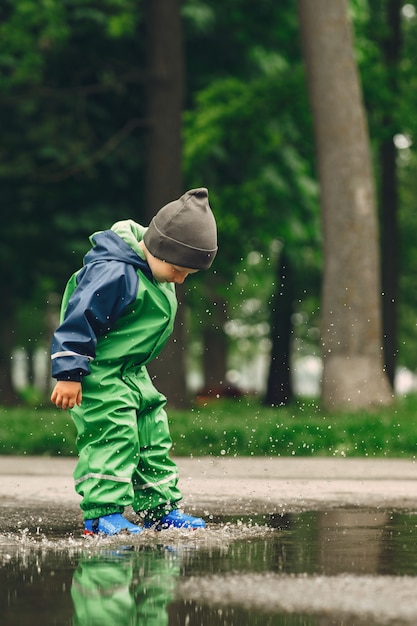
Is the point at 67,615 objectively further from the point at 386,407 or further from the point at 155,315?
the point at 386,407

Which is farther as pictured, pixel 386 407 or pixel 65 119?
pixel 65 119

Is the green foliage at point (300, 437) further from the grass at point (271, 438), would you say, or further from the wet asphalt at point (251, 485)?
the wet asphalt at point (251, 485)

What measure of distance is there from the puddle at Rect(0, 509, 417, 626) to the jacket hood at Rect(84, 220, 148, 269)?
1.26 metres

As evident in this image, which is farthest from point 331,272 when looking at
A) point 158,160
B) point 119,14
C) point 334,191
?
point 119,14

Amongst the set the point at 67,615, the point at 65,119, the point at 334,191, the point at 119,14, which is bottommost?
the point at 67,615

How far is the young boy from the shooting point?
6.30m

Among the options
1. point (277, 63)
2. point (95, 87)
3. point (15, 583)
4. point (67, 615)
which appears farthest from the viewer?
point (277, 63)

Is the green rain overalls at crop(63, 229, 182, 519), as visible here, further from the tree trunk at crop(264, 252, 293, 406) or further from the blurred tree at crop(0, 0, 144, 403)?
the tree trunk at crop(264, 252, 293, 406)

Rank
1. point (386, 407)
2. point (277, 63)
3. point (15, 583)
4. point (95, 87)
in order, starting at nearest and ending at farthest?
point (15, 583), point (386, 407), point (95, 87), point (277, 63)

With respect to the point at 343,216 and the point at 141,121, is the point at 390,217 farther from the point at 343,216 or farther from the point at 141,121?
the point at 343,216

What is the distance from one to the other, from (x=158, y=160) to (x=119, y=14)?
290 centimetres

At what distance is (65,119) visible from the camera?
69.9ft

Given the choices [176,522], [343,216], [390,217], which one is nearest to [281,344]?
[390,217]

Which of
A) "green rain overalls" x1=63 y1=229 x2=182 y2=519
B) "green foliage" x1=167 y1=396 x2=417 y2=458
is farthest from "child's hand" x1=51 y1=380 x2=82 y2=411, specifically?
"green foliage" x1=167 y1=396 x2=417 y2=458
